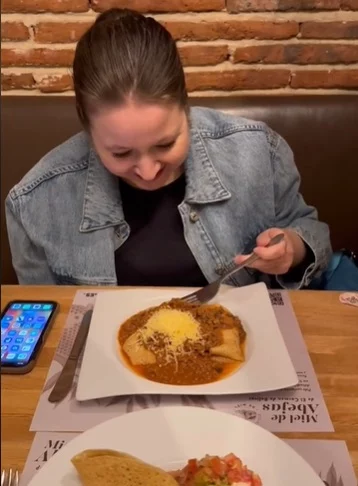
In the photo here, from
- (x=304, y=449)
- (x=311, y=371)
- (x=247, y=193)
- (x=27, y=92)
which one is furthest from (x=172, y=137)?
(x=27, y=92)

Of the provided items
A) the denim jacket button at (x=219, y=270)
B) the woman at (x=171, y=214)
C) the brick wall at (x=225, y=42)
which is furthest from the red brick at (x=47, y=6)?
the denim jacket button at (x=219, y=270)

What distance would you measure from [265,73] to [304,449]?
1333 millimetres

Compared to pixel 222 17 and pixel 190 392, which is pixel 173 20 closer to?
pixel 222 17

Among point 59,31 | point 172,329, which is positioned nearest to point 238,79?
point 59,31

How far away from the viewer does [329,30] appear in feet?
5.73

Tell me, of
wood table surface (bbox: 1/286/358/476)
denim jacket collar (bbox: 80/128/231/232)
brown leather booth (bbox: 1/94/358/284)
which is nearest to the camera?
wood table surface (bbox: 1/286/358/476)

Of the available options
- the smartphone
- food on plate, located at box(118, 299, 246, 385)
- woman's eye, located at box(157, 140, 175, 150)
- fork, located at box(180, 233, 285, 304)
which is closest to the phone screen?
the smartphone

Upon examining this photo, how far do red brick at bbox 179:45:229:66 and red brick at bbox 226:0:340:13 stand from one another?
0.40 ft

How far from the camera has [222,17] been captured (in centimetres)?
172

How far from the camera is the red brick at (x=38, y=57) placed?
176 centimetres

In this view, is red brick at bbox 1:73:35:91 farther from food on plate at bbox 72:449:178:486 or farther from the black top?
food on plate at bbox 72:449:178:486

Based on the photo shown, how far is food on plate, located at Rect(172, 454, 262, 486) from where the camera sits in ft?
2.08

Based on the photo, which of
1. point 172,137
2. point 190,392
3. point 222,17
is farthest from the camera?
point 222,17

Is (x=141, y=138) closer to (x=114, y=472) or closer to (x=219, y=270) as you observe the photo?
(x=219, y=270)
